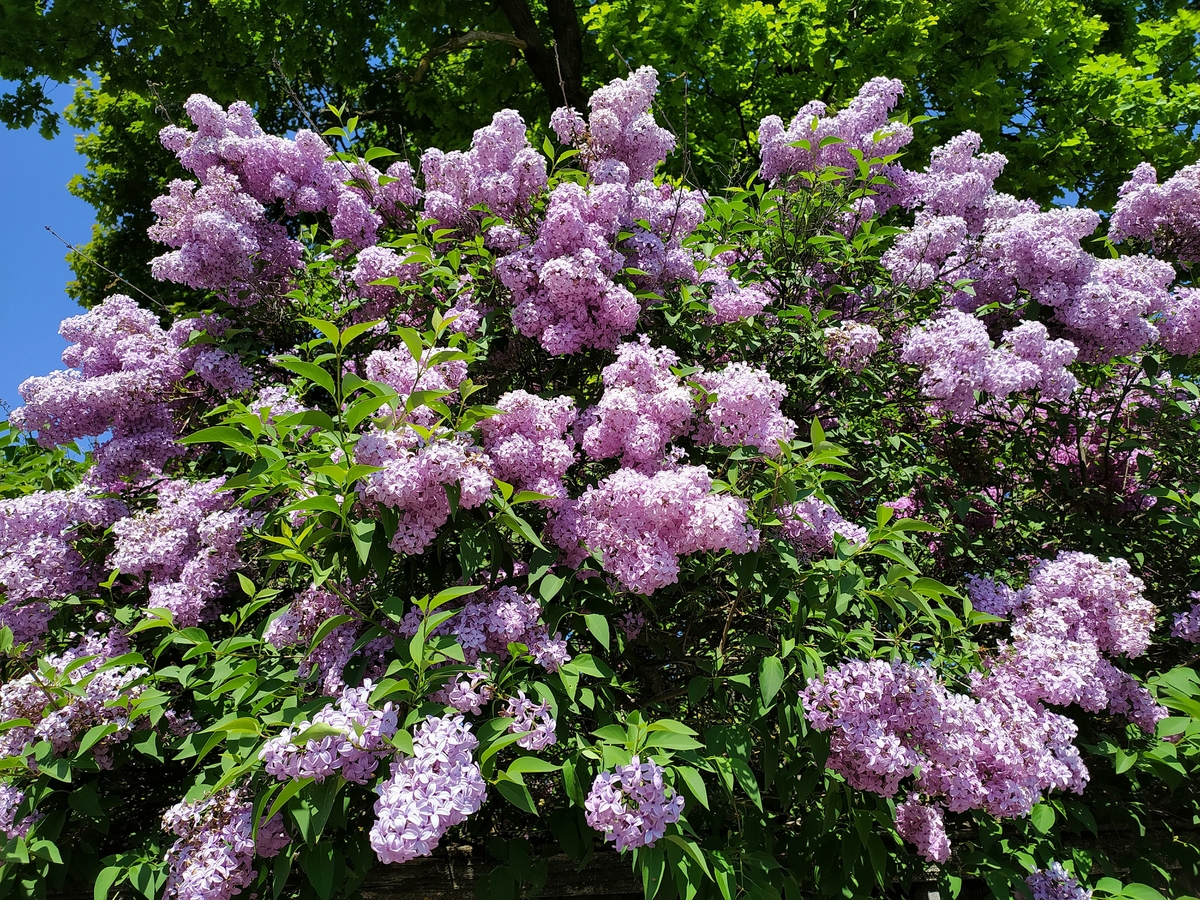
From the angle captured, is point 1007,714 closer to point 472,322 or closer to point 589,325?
point 589,325

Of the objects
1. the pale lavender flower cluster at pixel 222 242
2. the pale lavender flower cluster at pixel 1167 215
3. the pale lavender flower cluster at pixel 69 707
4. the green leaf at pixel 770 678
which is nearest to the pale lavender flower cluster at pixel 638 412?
the green leaf at pixel 770 678

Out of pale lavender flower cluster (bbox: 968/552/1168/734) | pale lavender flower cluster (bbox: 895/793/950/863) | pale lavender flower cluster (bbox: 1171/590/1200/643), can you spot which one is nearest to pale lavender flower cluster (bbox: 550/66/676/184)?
pale lavender flower cluster (bbox: 968/552/1168/734)

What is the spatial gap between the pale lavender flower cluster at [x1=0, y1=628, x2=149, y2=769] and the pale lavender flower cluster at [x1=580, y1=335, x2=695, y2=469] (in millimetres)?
1823

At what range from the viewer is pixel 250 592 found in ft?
8.92

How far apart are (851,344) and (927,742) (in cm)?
161

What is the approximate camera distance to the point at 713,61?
10.0 m

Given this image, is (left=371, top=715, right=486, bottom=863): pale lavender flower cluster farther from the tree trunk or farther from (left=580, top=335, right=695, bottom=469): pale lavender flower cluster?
the tree trunk

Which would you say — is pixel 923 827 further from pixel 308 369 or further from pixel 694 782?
pixel 308 369

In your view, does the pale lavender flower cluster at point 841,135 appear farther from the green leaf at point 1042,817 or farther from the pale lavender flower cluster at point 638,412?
the green leaf at point 1042,817

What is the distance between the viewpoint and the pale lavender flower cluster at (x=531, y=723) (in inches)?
87.6

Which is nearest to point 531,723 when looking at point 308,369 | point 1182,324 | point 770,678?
point 770,678

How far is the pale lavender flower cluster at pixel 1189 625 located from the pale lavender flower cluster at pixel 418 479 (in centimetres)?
321

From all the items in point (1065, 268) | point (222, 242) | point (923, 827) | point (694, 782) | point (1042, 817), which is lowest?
point (1042, 817)

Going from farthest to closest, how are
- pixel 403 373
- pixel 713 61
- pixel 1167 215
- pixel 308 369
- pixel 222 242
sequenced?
1. pixel 713 61
2. pixel 1167 215
3. pixel 222 242
4. pixel 403 373
5. pixel 308 369
